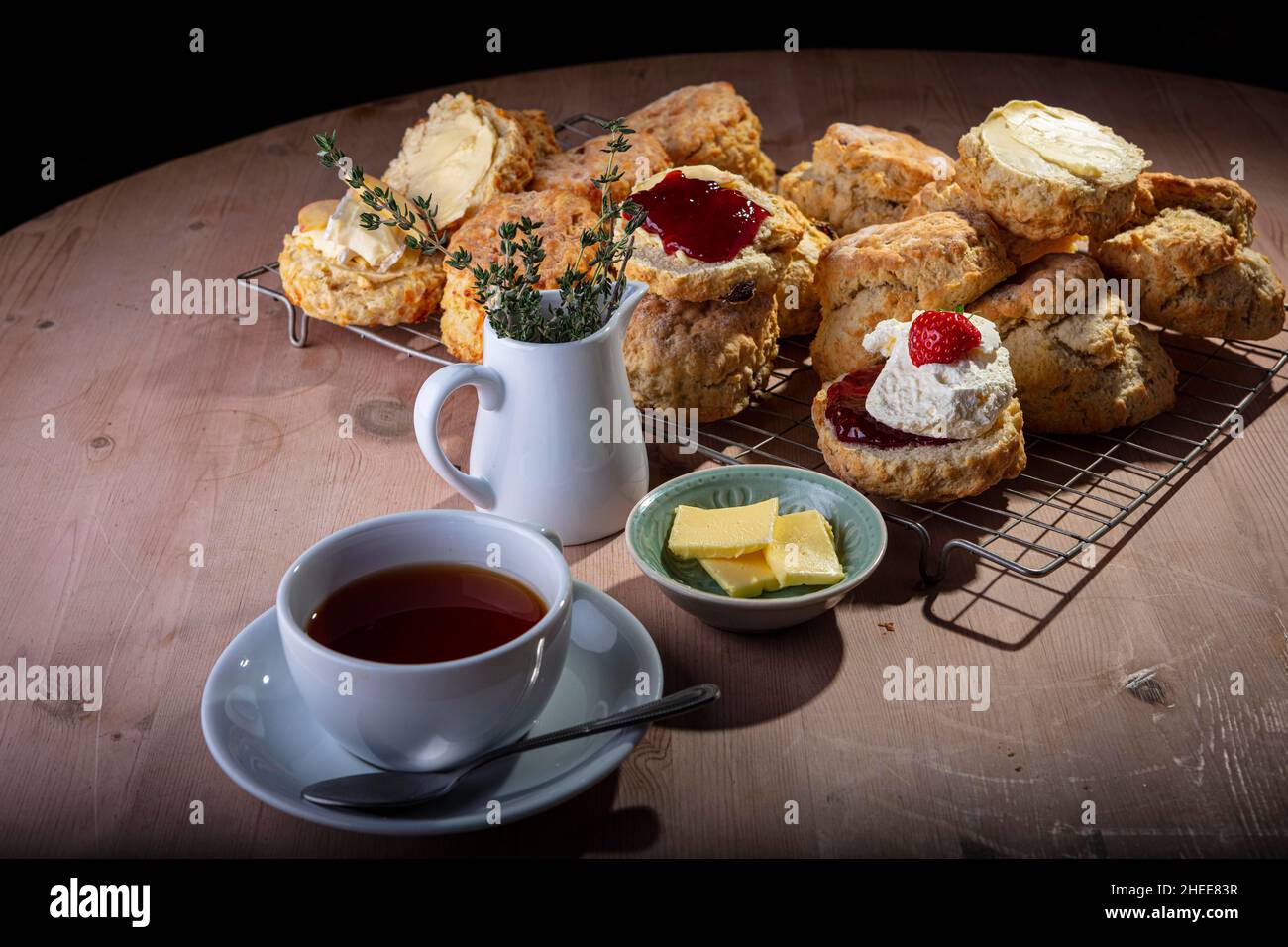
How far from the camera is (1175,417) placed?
2500 mm

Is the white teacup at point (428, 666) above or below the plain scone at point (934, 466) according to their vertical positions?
above

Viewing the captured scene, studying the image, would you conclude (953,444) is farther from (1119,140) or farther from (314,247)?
(314,247)

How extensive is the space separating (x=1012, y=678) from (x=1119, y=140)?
4.17 feet

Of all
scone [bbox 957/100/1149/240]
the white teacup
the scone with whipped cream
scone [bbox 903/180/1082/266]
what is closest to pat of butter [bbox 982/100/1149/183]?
scone [bbox 957/100/1149/240]

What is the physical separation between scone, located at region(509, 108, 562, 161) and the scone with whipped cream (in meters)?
1.21

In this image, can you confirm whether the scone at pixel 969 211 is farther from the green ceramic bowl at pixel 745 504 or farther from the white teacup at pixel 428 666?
the white teacup at pixel 428 666

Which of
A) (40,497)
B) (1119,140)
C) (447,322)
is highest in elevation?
(1119,140)

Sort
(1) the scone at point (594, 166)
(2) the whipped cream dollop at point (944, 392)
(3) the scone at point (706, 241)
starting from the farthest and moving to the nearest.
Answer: (1) the scone at point (594, 166) → (3) the scone at point (706, 241) → (2) the whipped cream dollop at point (944, 392)

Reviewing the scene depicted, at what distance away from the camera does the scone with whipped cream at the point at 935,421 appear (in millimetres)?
2107

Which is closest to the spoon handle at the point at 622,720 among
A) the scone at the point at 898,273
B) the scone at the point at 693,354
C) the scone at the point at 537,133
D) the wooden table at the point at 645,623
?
the wooden table at the point at 645,623

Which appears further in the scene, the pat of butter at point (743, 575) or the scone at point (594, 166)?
the scone at point (594, 166)

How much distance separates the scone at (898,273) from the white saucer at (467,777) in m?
0.96

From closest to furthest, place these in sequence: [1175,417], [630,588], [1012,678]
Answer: [1012,678], [630,588], [1175,417]

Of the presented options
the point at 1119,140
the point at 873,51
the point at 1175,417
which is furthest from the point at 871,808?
the point at 873,51
